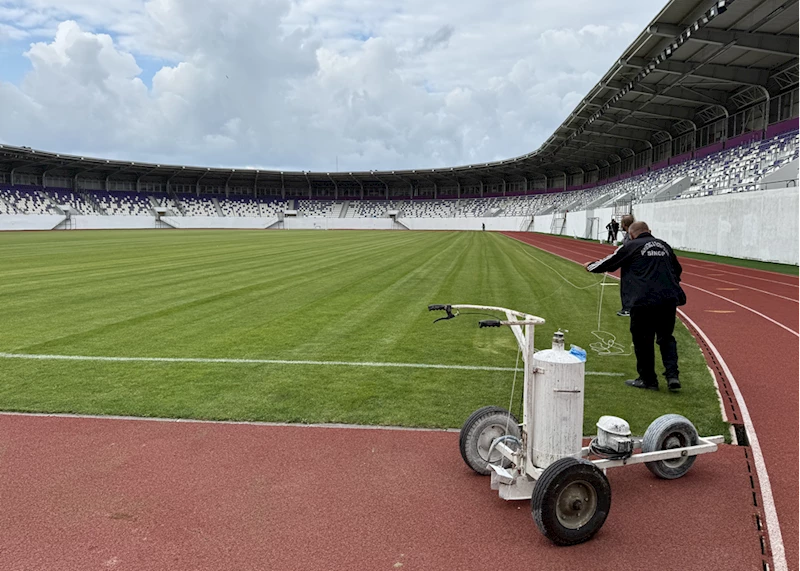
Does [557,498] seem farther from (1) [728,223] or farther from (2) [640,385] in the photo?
(1) [728,223]

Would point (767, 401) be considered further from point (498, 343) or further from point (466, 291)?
point (466, 291)

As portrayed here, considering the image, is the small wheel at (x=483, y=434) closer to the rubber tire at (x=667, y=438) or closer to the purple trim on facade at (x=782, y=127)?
the rubber tire at (x=667, y=438)

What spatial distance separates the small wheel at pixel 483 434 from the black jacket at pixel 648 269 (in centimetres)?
238

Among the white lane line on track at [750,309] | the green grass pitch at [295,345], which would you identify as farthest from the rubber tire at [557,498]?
the white lane line on track at [750,309]

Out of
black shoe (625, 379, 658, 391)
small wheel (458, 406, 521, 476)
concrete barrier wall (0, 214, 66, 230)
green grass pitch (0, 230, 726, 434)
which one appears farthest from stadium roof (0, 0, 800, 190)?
small wheel (458, 406, 521, 476)

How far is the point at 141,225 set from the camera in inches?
3332

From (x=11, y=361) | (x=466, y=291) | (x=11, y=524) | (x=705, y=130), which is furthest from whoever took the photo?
(x=705, y=130)

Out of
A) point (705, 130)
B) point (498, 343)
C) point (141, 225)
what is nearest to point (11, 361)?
point (498, 343)

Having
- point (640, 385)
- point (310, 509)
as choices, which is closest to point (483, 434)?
point (310, 509)

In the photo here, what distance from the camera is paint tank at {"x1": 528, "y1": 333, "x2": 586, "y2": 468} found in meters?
3.53

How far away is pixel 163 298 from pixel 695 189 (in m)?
31.9

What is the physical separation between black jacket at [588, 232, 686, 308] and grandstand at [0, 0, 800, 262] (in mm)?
20687

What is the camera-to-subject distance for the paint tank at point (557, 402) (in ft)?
11.6

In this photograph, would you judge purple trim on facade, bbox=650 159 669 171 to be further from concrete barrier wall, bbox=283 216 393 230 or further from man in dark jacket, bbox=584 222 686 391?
man in dark jacket, bbox=584 222 686 391
